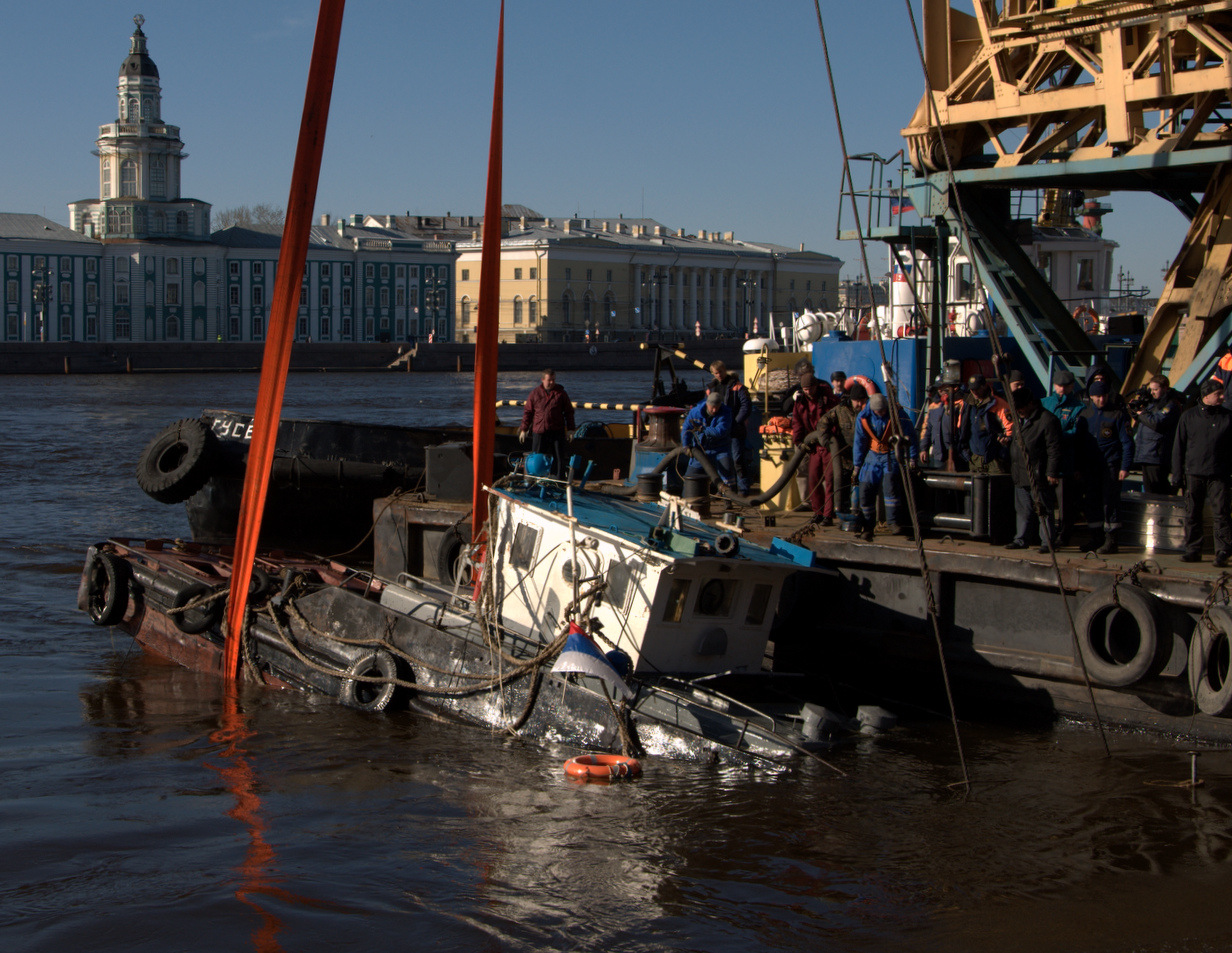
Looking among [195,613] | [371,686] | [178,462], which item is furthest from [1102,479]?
Result: [178,462]

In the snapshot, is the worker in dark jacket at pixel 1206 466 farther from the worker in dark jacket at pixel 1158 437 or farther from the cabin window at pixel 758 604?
the cabin window at pixel 758 604

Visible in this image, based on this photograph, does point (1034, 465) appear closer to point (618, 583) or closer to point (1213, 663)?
point (1213, 663)

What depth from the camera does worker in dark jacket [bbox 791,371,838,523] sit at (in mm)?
12469

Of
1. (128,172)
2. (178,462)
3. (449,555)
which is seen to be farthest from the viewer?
(128,172)

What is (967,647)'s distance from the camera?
1095cm

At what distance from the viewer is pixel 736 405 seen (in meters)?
13.8

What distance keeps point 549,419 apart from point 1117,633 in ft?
22.9

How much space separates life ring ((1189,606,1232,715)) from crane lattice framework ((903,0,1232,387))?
16.5 ft

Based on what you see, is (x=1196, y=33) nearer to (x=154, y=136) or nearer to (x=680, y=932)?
(x=680, y=932)

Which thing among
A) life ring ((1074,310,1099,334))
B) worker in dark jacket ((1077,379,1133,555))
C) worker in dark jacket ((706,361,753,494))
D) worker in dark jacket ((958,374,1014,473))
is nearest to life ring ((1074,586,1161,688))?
worker in dark jacket ((1077,379,1133,555))

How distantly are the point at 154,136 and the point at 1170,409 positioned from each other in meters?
106

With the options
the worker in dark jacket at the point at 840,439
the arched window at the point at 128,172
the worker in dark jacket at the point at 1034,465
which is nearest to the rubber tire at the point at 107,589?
the worker in dark jacket at the point at 840,439

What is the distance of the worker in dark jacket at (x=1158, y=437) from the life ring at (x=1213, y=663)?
2507mm

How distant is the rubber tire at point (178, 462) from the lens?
18.2m
